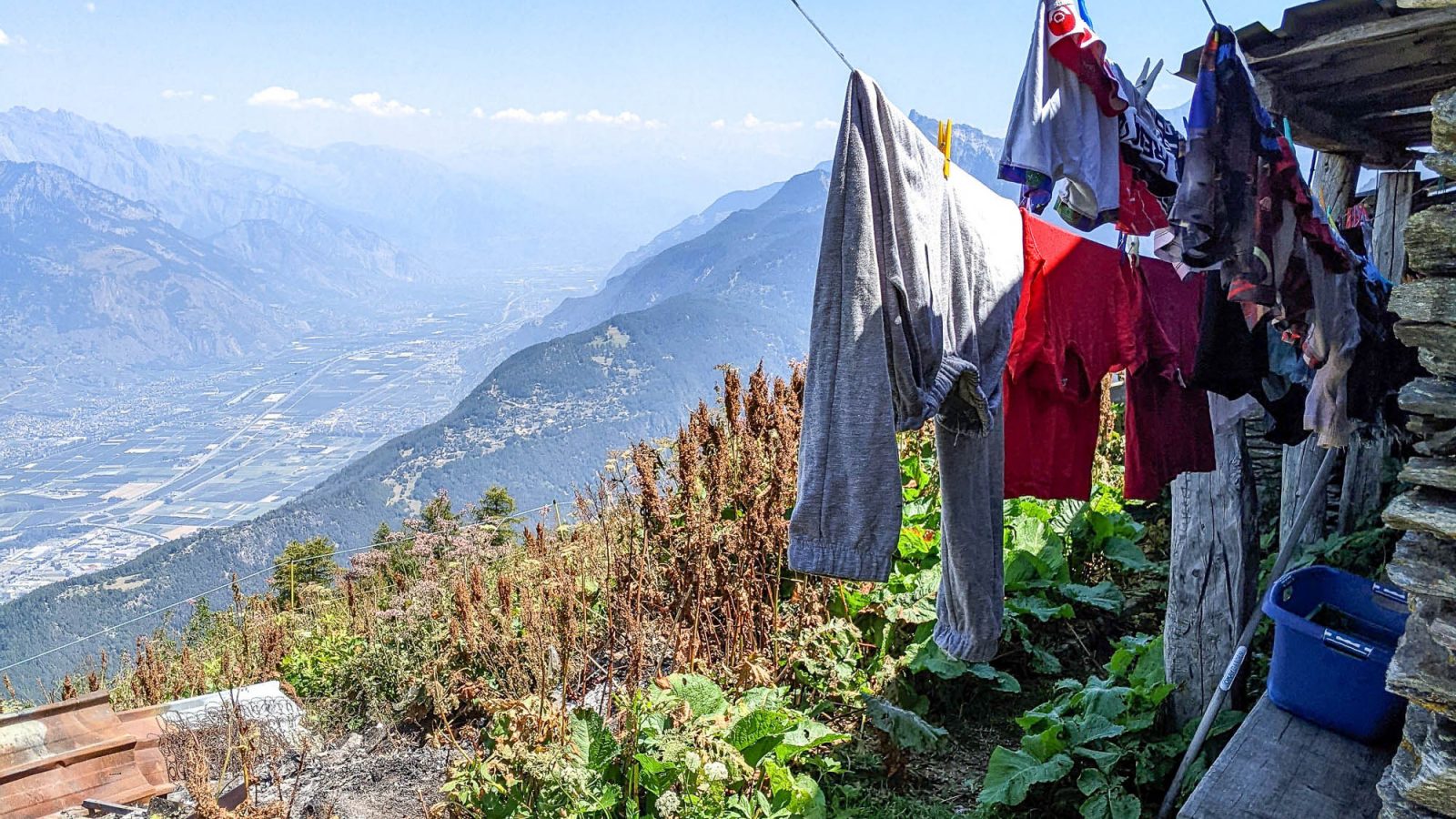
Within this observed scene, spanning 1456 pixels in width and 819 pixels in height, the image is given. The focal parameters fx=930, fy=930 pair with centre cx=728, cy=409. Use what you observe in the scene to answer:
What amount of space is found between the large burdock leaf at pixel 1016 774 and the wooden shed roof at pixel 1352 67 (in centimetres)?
232

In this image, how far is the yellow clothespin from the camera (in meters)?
2.21

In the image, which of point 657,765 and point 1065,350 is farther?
point 657,765

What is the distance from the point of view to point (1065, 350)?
8.22 feet

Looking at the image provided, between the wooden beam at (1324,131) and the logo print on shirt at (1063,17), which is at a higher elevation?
the logo print on shirt at (1063,17)

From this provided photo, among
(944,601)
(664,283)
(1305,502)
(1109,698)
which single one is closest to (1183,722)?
(1109,698)

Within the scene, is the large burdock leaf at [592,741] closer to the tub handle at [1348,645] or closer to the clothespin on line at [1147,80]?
the tub handle at [1348,645]

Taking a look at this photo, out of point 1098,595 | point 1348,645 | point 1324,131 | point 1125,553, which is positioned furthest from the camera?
point 1125,553

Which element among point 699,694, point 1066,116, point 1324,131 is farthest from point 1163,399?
point 699,694

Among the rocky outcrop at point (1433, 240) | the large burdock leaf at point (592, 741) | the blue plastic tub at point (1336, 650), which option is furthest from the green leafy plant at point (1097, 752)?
the rocky outcrop at point (1433, 240)

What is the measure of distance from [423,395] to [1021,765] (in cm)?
20137

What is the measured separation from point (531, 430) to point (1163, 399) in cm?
8812

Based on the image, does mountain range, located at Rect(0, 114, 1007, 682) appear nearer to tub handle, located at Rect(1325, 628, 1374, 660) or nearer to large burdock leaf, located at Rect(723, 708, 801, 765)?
large burdock leaf, located at Rect(723, 708, 801, 765)

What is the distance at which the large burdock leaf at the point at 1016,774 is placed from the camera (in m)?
3.20

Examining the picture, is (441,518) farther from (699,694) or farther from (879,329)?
(879,329)
